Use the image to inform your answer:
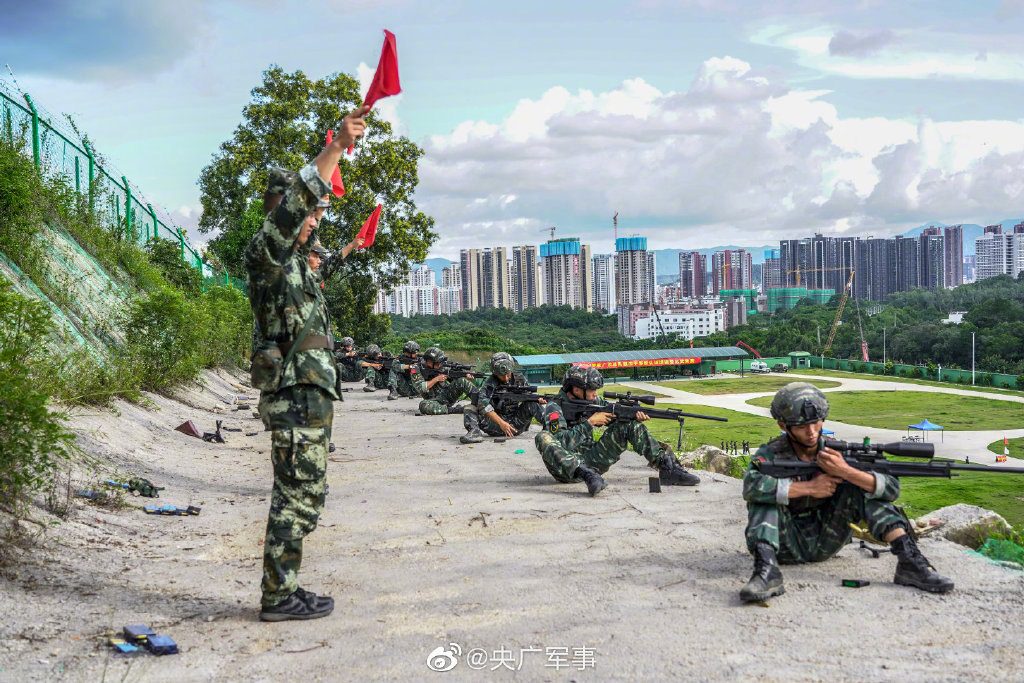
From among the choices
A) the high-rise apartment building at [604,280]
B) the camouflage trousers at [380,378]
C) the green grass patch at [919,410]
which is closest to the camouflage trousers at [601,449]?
the camouflage trousers at [380,378]

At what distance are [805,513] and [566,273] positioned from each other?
151 metres

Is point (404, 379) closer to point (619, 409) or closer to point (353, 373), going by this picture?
point (353, 373)

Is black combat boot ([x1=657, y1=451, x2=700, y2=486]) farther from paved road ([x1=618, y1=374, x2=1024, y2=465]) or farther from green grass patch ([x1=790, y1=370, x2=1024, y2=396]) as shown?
green grass patch ([x1=790, y1=370, x2=1024, y2=396])

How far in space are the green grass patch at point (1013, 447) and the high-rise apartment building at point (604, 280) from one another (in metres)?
149

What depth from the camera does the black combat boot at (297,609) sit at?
4.06 metres

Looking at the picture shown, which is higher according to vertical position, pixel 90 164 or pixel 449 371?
pixel 90 164

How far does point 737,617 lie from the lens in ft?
13.7

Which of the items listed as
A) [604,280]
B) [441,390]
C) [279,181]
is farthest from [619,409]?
[604,280]

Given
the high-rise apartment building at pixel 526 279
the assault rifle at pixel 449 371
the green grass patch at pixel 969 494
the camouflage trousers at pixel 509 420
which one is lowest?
the green grass patch at pixel 969 494

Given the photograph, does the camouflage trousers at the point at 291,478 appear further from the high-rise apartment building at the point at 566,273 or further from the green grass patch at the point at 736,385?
the high-rise apartment building at the point at 566,273

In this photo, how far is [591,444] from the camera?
25.8 feet

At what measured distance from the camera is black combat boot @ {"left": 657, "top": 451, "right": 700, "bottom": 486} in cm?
758

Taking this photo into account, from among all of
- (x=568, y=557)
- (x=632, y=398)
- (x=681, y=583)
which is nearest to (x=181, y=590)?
(x=568, y=557)

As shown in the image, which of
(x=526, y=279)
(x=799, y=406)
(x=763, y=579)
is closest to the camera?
(x=763, y=579)
